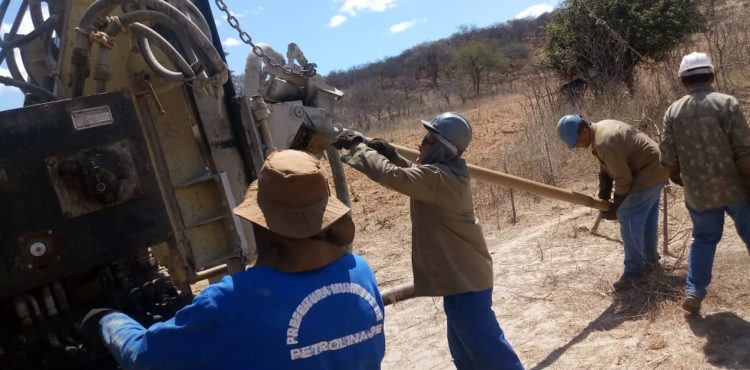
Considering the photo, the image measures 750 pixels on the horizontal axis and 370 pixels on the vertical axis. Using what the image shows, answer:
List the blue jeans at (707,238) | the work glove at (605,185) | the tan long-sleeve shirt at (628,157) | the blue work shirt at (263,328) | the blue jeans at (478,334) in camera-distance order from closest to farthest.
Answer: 1. the blue work shirt at (263,328)
2. the blue jeans at (478,334)
3. the blue jeans at (707,238)
4. the tan long-sleeve shirt at (628,157)
5. the work glove at (605,185)

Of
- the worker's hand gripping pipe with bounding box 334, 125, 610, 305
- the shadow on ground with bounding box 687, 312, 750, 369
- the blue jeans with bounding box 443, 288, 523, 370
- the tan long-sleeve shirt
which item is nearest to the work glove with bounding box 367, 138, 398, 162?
the worker's hand gripping pipe with bounding box 334, 125, 610, 305

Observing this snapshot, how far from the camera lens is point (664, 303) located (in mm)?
4414

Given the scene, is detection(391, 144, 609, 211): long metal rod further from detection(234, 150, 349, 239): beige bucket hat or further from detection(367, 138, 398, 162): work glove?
detection(234, 150, 349, 239): beige bucket hat

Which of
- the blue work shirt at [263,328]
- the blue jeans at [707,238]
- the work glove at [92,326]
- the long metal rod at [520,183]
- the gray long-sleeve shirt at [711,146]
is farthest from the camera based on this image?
the long metal rod at [520,183]

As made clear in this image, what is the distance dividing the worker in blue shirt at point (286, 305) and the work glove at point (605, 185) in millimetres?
3702

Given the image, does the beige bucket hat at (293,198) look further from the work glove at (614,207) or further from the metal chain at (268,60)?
the work glove at (614,207)

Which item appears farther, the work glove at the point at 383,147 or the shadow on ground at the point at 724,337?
the work glove at the point at 383,147

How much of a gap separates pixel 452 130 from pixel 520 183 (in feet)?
4.37

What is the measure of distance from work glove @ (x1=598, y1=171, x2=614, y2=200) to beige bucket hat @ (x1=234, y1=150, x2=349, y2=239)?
3.83 metres

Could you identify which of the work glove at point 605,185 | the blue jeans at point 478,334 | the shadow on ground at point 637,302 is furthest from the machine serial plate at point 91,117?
the work glove at point 605,185

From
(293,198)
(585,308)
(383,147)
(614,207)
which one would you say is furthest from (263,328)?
(614,207)

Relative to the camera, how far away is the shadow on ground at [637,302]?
4.38 metres

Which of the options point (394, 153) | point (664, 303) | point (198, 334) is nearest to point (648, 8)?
point (664, 303)

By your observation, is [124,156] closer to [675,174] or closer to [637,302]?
[675,174]
